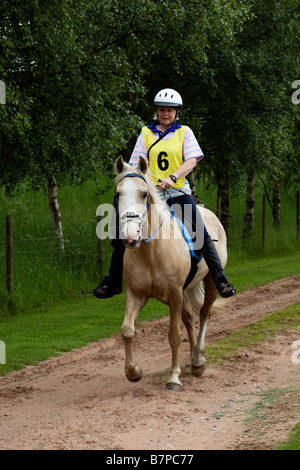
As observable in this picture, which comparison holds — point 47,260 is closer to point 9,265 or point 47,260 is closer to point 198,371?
point 9,265

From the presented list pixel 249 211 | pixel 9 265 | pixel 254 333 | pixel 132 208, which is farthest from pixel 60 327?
pixel 249 211

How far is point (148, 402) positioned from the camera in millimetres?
6977

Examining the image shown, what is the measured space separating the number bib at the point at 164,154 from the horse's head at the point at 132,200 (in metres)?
0.74

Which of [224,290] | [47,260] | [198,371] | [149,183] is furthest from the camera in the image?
[47,260]

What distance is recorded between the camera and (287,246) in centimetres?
2405

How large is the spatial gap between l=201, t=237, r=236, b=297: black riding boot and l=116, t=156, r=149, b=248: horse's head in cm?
136

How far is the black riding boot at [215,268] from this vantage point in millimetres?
8125

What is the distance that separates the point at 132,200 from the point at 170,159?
1200 mm

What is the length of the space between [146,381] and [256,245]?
15032mm

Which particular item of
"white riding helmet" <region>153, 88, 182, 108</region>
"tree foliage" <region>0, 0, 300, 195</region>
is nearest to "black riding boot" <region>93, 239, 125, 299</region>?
"white riding helmet" <region>153, 88, 182, 108</region>

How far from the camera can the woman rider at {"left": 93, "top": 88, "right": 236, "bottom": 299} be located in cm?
764

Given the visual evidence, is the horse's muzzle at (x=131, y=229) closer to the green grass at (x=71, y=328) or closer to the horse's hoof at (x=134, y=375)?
the horse's hoof at (x=134, y=375)

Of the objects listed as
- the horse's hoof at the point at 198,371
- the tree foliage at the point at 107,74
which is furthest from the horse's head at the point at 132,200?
the tree foliage at the point at 107,74

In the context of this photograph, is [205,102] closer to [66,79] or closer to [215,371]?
[66,79]
